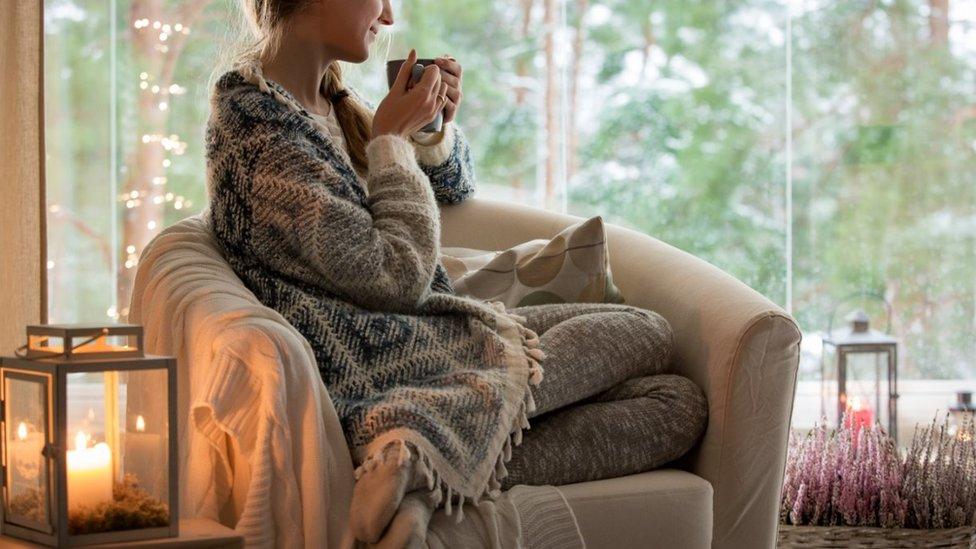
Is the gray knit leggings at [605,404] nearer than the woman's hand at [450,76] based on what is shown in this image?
Yes

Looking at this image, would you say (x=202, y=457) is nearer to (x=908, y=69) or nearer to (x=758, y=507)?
(x=758, y=507)

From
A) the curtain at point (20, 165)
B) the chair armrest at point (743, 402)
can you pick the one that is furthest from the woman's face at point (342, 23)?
the curtain at point (20, 165)

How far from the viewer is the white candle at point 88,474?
1.34 meters

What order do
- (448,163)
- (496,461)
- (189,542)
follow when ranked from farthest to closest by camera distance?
1. (448,163)
2. (496,461)
3. (189,542)

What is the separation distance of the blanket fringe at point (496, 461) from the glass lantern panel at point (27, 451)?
345 millimetres

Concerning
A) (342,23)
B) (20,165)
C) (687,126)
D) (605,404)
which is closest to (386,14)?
(342,23)

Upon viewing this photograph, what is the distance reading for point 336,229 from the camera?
5.39ft

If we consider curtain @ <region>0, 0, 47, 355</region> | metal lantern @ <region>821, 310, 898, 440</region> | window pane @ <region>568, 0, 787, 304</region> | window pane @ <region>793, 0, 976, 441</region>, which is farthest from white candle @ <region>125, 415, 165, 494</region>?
window pane @ <region>793, 0, 976, 441</region>

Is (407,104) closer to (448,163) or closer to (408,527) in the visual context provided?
(448,163)

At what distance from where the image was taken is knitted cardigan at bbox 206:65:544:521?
5.26ft

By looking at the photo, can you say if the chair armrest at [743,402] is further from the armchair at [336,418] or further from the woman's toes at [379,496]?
the woman's toes at [379,496]

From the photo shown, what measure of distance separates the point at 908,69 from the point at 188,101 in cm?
261

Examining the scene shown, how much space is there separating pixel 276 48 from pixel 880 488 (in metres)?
1.20

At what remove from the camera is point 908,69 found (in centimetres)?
456
